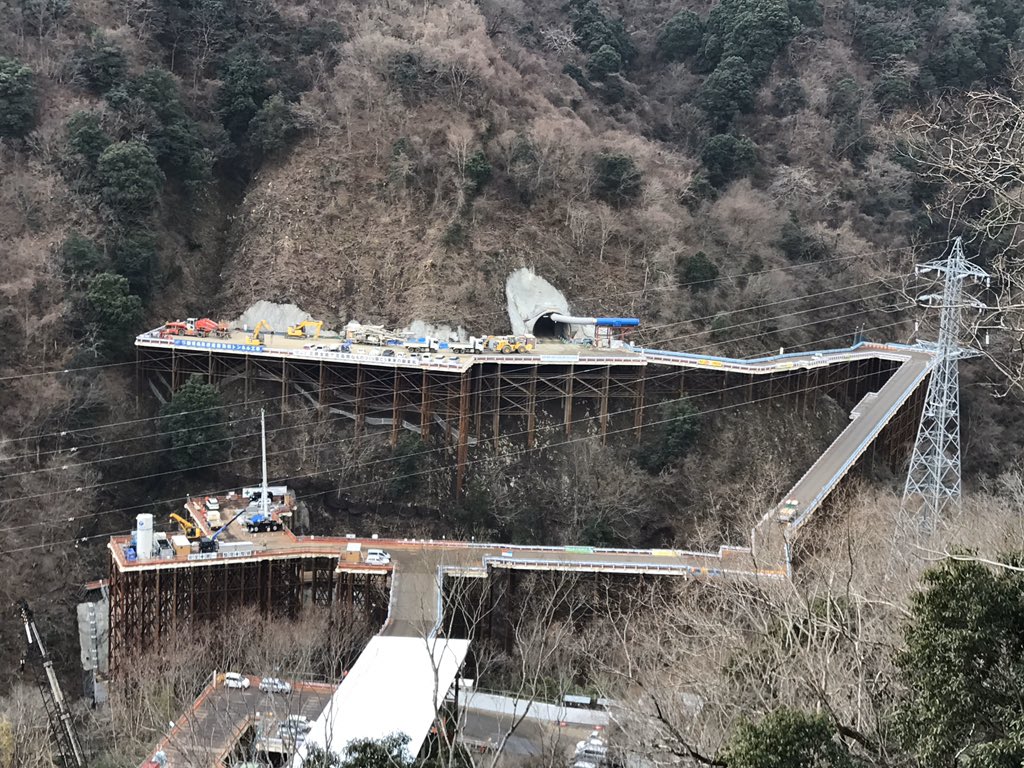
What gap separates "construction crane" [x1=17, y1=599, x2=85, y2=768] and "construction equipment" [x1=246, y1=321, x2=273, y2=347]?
13094 mm

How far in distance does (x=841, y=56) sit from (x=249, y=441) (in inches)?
1765

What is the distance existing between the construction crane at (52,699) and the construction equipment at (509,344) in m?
19.3

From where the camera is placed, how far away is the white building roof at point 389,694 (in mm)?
23312

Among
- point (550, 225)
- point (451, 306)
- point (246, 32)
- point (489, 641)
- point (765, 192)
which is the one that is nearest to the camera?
point (489, 641)

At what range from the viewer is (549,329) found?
156 feet

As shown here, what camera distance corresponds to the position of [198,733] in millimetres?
24172

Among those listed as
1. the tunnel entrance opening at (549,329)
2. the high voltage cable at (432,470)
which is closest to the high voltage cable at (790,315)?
the high voltage cable at (432,470)

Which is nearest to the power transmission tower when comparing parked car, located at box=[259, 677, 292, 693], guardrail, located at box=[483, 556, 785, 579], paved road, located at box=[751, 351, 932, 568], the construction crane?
paved road, located at box=[751, 351, 932, 568]

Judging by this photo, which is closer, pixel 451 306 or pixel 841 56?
pixel 451 306

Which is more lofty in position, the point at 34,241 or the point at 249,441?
the point at 34,241

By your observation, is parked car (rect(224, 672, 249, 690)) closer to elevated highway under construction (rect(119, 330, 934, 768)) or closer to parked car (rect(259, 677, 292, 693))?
parked car (rect(259, 677, 292, 693))

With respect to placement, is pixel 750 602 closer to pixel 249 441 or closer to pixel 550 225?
pixel 249 441

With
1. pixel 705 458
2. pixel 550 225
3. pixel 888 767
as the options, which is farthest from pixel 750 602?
pixel 550 225

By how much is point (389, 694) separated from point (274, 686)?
2861 millimetres
